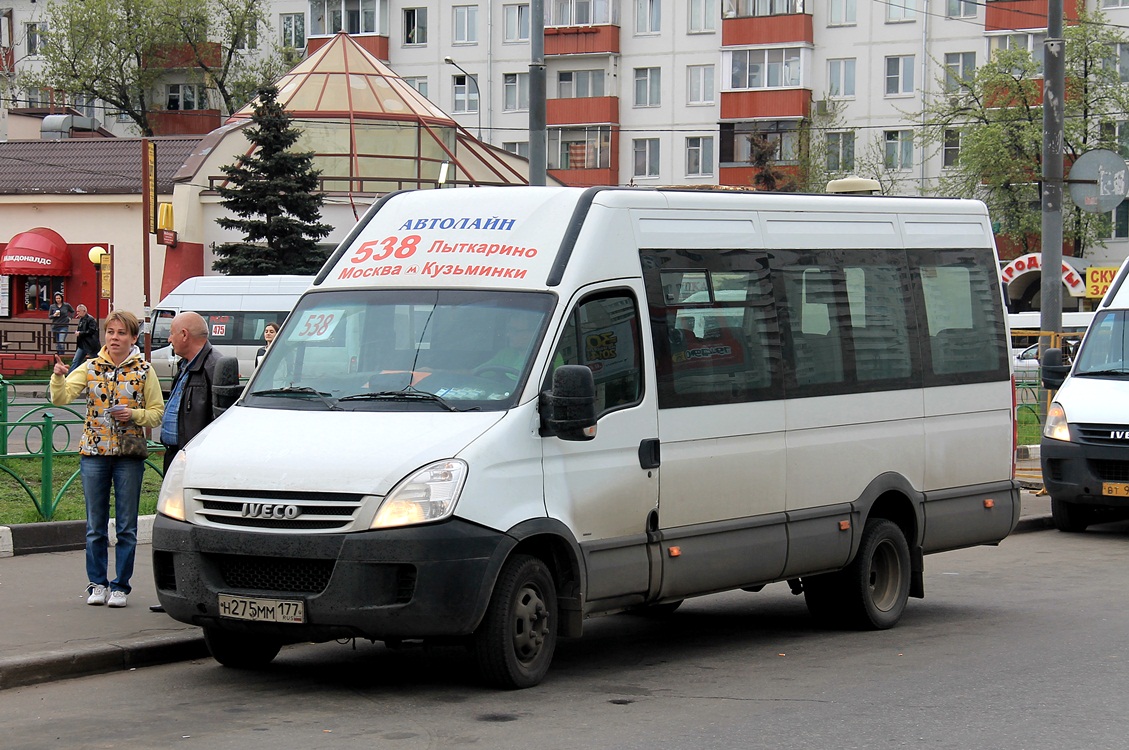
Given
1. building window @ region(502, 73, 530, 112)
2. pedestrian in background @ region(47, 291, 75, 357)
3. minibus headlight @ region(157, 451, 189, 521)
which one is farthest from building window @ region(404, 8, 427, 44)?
minibus headlight @ region(157, 451, 189, 521)

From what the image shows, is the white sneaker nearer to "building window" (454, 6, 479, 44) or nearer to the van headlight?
the van headlight

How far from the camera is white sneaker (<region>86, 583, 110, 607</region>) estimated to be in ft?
32.8

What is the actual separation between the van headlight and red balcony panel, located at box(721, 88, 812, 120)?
5843 cm

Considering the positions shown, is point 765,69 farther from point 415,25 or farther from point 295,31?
point 295,31

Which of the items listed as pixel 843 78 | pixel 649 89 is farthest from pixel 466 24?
pixel 843 78

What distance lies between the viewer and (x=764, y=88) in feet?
213

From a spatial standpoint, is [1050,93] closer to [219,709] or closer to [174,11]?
[219,709]

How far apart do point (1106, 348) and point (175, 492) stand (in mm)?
10724

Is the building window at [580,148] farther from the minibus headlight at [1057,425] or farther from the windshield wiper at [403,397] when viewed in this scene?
the windshield wiper at [403,397]

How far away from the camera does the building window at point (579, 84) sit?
69125mm

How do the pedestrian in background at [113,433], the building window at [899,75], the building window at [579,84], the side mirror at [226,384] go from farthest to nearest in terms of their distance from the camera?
1. the building window at [579,84]
2. the building window at [899,75]
3. the pedestrian in background at [113,433]
4. the side mirror at [226,384]

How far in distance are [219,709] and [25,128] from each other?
60477 mm

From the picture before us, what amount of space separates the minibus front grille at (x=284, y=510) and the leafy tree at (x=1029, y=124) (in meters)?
51.6

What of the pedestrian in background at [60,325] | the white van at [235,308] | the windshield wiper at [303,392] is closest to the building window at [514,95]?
the pedestrian in background at [60,325]
